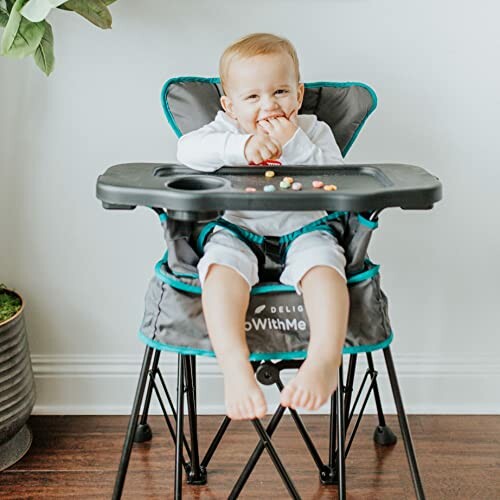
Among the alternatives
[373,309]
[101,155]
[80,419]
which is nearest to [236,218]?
[373,309]

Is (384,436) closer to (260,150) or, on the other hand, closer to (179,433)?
(179,433)

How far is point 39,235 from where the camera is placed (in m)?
2.27

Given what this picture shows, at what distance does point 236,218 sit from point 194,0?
659 millimetres

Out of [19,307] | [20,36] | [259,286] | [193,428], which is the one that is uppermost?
[20,36]

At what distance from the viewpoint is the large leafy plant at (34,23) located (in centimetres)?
171

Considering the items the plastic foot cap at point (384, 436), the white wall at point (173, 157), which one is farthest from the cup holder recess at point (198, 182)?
the plastic foot cap at point (384, 436)

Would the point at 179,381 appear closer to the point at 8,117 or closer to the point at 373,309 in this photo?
the point at 373,309

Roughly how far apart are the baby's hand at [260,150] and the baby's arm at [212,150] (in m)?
0.01

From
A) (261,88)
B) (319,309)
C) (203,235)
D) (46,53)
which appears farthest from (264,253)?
(46,53)

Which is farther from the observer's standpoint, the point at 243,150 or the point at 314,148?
the point at 314,148

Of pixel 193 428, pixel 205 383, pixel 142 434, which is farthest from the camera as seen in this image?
pixel 205 383

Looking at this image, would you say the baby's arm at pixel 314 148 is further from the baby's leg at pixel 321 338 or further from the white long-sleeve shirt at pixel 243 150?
the baby's leg at pixel 321 338

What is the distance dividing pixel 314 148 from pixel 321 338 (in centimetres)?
47

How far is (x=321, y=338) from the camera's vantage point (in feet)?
5.00
